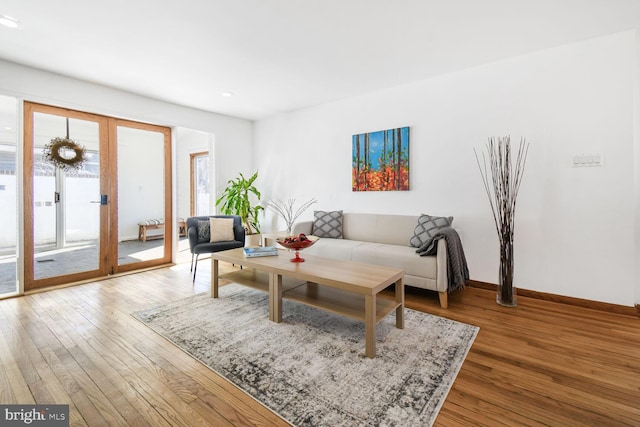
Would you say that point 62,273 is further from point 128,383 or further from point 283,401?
point 283,401

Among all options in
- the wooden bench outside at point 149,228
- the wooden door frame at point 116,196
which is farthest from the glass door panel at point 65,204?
the wooden bench outside at point 149,228

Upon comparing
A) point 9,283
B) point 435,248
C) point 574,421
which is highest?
point 435,248

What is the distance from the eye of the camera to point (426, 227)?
3.32m

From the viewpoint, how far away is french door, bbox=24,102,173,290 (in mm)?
3436

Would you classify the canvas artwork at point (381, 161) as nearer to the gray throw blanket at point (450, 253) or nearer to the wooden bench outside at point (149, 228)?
the gray throw blanket at point (450, 253)

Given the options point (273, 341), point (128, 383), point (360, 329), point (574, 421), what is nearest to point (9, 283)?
point (128, 383)

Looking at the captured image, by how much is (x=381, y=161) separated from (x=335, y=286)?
240 centimetres

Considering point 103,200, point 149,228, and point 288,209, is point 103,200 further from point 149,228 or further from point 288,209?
point 288,209

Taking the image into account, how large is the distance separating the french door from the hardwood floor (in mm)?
896

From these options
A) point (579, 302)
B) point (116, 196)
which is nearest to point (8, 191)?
point (116, 196)

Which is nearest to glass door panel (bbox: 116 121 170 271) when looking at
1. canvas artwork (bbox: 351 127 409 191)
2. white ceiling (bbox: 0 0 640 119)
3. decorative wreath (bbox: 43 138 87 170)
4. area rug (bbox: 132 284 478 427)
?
decorative wreath (bbox: 43 138 87 170)

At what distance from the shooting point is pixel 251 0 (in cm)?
220

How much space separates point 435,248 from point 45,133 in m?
4.52

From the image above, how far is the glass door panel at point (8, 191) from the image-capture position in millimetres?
3203
